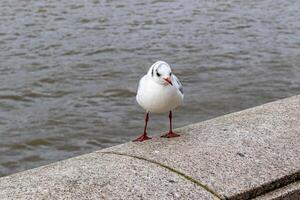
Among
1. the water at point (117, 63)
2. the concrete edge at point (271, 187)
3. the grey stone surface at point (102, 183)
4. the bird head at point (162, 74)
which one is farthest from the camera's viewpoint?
the water at point (117, 63)

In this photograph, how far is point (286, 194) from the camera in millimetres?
3973

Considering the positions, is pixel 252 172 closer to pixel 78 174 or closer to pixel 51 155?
pixel 78 174

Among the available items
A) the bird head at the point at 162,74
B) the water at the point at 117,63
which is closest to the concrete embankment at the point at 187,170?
the bird head at the point at 162,74

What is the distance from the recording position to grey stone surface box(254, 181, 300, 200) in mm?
3920

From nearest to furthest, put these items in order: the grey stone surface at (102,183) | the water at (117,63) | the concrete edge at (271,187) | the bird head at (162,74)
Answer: the grey stone surface at (102,183), the concrete edge at (271,187), the bird head at (162,74), the water at (117,63)

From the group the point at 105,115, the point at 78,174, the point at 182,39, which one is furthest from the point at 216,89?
the point at 78,174

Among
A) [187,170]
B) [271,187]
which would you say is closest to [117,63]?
[187,170]

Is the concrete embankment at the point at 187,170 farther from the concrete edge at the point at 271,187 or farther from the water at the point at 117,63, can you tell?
the water at the point at 117,63

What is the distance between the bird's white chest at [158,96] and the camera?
453cm

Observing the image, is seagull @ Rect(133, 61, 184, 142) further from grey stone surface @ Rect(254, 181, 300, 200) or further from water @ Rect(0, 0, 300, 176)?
water @ Rect(0, 0, 300, 176)

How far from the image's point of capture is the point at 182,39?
425 inches

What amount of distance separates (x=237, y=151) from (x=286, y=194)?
44cm

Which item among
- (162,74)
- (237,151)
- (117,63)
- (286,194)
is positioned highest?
(162,74)

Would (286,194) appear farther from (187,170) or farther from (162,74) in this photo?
(162,74)
